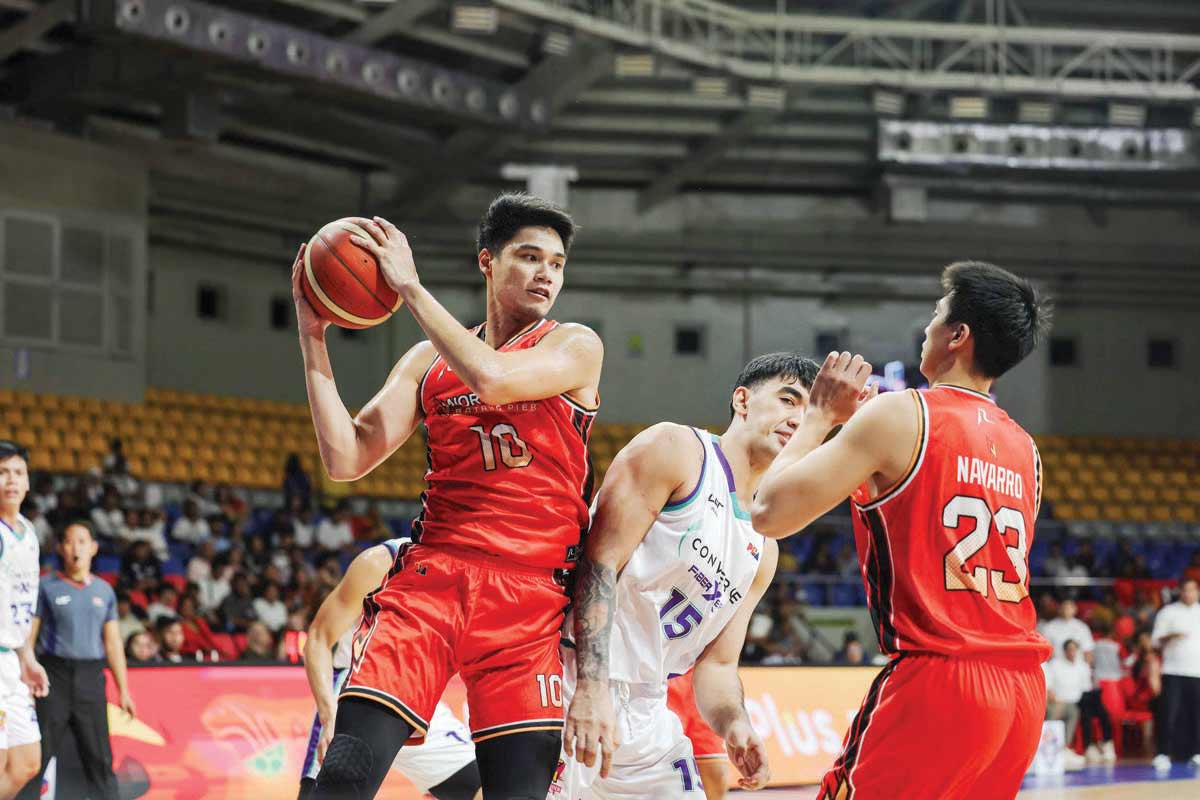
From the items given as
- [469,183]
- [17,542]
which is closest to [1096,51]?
[469,183]

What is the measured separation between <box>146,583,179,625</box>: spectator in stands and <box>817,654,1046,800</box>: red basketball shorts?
1023cm

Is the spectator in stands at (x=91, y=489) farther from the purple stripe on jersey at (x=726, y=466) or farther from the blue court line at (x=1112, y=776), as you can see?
the purple stripe on jersey at (x=726, y=466)

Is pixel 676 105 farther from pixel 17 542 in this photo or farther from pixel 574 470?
pixel 574 470

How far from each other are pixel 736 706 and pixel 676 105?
15212 millimetres

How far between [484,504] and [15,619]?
4.50 m

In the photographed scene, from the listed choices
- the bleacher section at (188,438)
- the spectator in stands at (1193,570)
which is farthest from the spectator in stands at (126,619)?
the spectator in stands at (1193,570)

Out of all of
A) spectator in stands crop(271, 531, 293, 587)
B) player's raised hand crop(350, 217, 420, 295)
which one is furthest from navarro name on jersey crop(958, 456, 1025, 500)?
spectator in stands crop(271, 531, 293, 587)

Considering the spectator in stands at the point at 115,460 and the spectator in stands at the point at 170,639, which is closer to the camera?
the spectator in stands at the point at 170,639

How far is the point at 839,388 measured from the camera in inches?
138

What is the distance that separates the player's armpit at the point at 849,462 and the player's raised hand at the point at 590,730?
2.43 ft

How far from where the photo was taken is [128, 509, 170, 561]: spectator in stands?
1483cm

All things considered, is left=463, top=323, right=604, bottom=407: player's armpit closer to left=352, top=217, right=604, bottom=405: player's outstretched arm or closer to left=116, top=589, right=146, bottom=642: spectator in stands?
left=352, top=217, right=604, bottom=405: player's outstretched arm

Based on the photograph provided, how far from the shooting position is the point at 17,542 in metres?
7.43

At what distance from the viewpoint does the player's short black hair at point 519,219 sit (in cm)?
391
